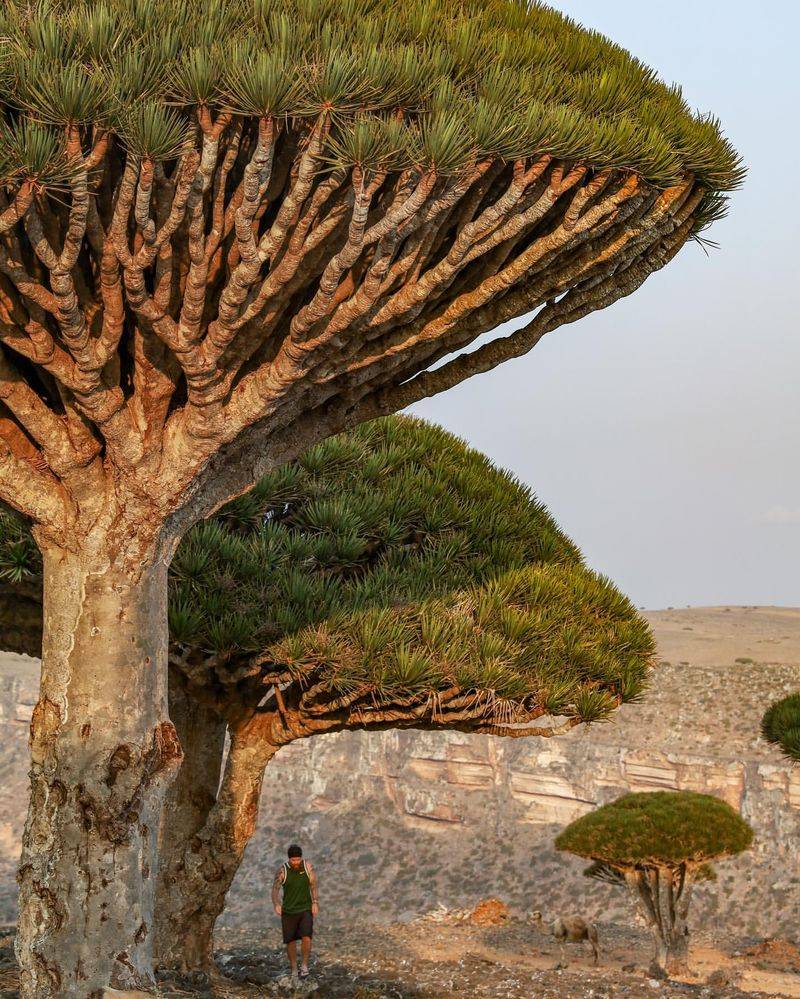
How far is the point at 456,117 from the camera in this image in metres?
4.69

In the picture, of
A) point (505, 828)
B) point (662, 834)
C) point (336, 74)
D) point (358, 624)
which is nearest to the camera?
point (336, 74)

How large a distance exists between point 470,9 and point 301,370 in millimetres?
2020

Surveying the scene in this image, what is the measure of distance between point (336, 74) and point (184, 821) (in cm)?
767

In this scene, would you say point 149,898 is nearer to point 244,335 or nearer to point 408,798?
point 244,335

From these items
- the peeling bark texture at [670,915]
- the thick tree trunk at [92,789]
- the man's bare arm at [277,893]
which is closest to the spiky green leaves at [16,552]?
the thick tree trunk at [92,789]

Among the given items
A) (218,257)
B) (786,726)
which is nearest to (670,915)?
(786,726)

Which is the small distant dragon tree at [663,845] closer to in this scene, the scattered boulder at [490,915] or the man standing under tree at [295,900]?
the scattered boulder at [490,915]

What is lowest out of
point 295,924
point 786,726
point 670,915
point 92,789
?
point 670,915

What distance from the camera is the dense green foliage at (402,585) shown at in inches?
333

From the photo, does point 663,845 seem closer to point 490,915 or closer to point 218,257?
point 490,915

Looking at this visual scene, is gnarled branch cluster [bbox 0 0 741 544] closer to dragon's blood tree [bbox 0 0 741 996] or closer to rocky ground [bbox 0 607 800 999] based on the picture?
dragon's blood tree [bbox 0 0 741 996]

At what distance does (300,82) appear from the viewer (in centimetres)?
455

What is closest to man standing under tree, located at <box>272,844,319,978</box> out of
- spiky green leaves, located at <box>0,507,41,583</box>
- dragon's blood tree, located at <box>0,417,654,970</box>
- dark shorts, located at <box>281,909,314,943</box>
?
dark shorts, located at <box>281,909,314,943</box>

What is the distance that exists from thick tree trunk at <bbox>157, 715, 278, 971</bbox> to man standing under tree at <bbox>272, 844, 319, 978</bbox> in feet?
2.08
